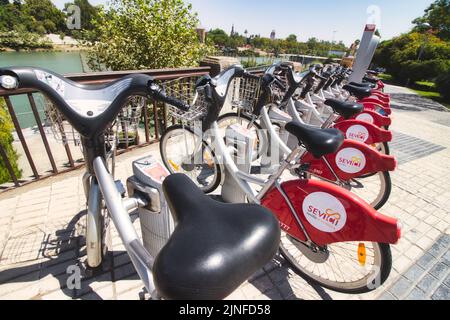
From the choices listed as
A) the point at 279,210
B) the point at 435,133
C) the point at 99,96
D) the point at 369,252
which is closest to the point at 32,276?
the point at 99,96

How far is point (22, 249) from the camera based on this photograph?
219cm

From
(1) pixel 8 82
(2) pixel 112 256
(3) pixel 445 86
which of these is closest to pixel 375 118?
(2) pixel 112 256

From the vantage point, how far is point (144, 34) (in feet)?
21.9

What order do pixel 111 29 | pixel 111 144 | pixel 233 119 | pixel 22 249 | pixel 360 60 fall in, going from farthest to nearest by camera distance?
pixel 360 60 → pixel 111 29 → pixel 233 119 → pixel 22 249 → pixel 111 144

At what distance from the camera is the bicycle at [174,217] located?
0.64m

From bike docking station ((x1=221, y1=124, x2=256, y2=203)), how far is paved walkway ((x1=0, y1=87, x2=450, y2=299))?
84 centimetres

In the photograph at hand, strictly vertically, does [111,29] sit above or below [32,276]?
above

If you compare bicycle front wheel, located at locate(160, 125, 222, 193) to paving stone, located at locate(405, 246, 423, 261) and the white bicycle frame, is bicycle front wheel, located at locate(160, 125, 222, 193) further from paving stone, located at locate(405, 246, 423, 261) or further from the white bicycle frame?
paving stone, located at locate(405, 246, 423, 261)

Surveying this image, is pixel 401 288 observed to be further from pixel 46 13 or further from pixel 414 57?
pixel 46 13

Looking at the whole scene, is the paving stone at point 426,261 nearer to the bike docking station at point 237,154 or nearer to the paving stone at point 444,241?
the paving stone at point 444,241

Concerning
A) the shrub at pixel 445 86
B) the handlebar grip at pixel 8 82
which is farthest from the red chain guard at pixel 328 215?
the shrub at pixel 445 86
